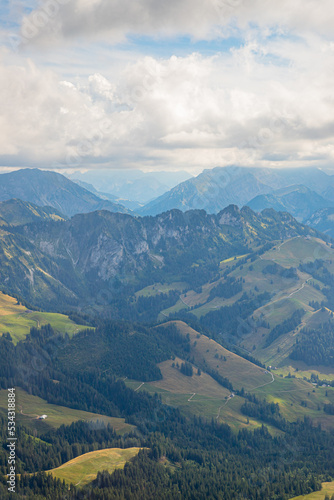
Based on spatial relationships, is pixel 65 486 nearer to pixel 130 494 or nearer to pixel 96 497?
pixel 96 497

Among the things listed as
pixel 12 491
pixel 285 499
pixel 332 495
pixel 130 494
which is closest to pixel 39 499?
pixel 12 491

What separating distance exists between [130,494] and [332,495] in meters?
85.5

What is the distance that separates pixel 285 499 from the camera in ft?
654

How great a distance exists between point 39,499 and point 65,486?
17421 millimetres

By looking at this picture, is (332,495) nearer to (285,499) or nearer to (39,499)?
(285,499)

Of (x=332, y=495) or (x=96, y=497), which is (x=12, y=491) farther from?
(x=332, y=495)

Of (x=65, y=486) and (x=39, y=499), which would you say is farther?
(x=65, y=486)

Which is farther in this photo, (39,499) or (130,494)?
(130,494)

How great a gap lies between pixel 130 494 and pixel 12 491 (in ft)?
160

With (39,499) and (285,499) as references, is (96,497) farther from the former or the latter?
(285,499)

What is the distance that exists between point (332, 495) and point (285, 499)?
1957 cm

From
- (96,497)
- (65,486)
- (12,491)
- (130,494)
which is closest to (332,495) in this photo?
(130,494)

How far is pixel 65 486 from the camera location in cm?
19988

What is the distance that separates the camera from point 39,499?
184125mm
